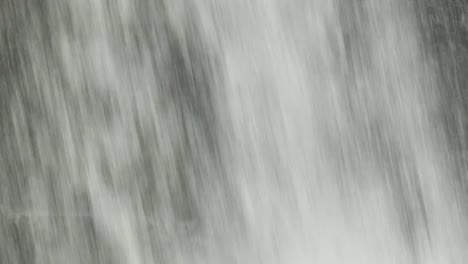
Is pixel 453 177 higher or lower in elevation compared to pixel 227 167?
lower

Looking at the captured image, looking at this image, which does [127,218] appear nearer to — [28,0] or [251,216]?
[251,216]

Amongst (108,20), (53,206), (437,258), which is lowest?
(437,258)

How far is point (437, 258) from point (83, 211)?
102cm

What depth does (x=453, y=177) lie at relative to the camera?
196 cm

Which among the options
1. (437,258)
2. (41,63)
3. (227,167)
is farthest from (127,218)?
(437,258)

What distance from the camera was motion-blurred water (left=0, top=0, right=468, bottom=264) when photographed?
1952mm

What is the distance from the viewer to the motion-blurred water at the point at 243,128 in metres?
1.95

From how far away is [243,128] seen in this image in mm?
1973

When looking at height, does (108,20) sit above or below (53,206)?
above

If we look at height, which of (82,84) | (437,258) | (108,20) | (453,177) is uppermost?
(108,20)

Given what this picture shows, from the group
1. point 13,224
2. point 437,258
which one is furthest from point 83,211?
point 437,258

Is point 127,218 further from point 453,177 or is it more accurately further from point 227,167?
point 453,177

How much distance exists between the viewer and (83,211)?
203 cm

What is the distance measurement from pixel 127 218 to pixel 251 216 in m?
0.36
